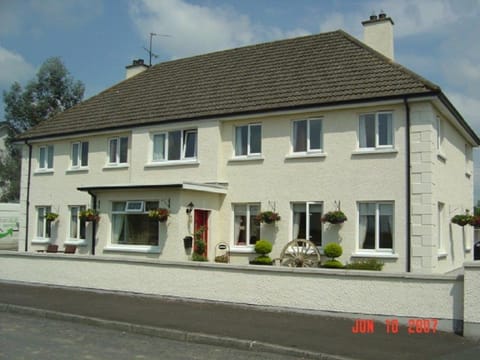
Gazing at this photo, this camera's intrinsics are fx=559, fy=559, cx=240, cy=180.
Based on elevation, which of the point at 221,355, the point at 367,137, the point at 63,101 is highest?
the point at 63,101

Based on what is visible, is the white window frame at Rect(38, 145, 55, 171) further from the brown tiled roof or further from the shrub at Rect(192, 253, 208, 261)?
the shrub at Rect(192, 253, 208, 261)

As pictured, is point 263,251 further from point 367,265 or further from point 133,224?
point 133,224

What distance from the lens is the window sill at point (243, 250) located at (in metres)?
18.8

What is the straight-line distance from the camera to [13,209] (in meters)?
Result: 35.7

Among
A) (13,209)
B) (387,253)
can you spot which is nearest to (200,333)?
(387,253)

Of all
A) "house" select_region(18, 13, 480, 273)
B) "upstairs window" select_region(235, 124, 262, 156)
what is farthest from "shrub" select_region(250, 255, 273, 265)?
"upstairs window" select_region(235, 124, 262, 156)

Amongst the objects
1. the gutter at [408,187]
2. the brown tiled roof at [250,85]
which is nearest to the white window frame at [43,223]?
the brown tiled roof at [250,85]

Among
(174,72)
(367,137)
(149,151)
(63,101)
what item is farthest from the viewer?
(63,101)

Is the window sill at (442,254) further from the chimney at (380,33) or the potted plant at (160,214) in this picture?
the potted plant at (160,214)

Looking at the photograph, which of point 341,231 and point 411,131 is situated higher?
point 411,131

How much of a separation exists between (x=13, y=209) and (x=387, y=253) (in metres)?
26.9

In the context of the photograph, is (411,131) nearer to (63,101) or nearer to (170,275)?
(170,275)

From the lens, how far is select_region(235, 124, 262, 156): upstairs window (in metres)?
19.4

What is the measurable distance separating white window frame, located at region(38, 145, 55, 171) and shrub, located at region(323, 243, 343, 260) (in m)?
14.3
